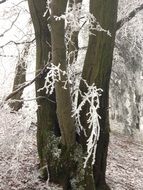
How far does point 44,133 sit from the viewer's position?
691 cm

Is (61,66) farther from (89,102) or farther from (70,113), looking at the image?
(70,113)

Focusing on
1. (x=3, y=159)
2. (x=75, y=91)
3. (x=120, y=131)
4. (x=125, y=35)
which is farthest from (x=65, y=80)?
(x=120, y=131)

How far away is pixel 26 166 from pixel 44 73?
2.04 meters

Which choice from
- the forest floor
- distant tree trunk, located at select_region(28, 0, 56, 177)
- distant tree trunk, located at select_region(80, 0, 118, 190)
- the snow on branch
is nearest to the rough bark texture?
the snow on branch

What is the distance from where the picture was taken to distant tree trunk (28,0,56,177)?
647 centimetres

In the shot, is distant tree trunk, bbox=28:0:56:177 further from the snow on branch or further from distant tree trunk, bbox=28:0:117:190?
the snow on branch

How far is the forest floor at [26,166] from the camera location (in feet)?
22.8

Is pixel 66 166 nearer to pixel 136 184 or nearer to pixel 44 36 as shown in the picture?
pixel 44 36

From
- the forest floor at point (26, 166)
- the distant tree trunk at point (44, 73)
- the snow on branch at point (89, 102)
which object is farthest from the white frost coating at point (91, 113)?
the forest floor at point (26, 166)

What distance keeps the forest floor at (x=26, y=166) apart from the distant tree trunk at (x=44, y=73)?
32 cm

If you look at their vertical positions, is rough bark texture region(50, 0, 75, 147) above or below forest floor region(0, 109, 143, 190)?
above

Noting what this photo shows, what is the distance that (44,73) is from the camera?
6.82 meters

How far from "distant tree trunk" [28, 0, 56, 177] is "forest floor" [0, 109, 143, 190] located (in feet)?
1.07

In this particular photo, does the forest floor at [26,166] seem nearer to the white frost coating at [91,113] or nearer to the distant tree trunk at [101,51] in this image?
the white frost coating at [91,113]
